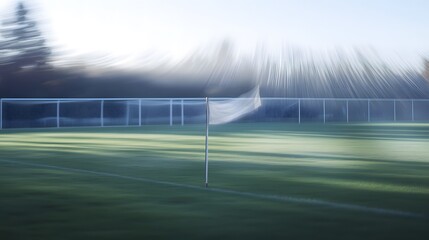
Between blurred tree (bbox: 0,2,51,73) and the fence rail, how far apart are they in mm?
13720

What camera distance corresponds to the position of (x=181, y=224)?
683 centimetres

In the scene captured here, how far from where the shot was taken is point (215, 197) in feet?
29.1

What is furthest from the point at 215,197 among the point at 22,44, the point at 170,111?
the point at 22,44

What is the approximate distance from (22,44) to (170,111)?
72.2ft

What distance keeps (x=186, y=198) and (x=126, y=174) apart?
10.9ft

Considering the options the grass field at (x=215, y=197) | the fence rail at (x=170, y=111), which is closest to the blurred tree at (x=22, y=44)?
the fence rail at (x=170, y=111)

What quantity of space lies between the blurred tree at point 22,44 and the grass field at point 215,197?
40704mm

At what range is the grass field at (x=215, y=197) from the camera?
6.52m

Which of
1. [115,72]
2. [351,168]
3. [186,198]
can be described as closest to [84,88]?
[115,72]

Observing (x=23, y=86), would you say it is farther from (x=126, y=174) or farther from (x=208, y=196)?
(x=208, y=196)

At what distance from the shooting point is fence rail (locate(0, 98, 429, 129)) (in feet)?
122

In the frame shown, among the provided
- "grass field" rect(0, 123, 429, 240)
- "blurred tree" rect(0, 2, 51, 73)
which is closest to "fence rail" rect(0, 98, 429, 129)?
"blurred tree" rect(0, 2, 51, 73)

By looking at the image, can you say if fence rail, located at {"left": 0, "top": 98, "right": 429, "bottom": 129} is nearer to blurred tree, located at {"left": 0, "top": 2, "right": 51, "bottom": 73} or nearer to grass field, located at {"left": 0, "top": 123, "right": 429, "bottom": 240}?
blurred tree, located at {"left": 0, "top": 2, "right": 51, "bottom": 73}

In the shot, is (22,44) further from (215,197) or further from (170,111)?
(215,197)
